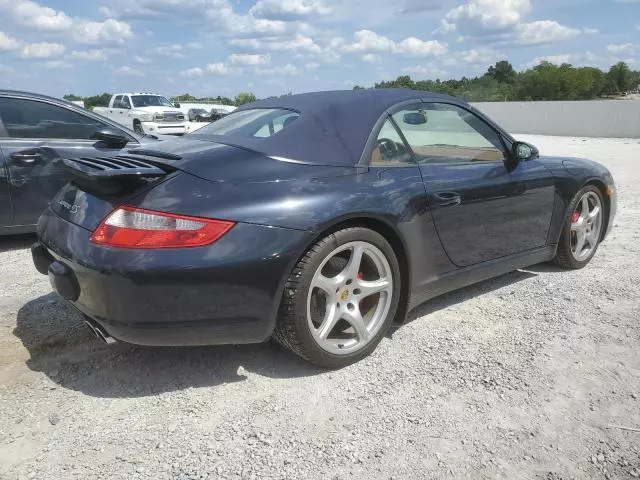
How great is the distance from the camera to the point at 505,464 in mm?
2105

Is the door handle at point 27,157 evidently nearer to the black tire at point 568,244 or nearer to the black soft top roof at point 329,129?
the black soft top roof at point 329,129

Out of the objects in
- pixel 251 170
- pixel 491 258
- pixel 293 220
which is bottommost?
pixel 491 258

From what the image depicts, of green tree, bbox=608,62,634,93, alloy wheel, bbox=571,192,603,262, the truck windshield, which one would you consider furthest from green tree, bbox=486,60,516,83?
alloy wheel, bbox=571,192,603,262

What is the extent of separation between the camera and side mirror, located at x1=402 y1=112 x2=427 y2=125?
3249 mm

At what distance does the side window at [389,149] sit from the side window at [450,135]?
5.7 inches

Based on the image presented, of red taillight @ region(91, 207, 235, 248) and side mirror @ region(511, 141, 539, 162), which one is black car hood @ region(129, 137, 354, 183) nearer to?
red taillight @ region(91, 207, 235, 248)

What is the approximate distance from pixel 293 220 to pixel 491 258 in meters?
1.63

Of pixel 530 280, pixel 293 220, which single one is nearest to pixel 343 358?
pixel 293 220

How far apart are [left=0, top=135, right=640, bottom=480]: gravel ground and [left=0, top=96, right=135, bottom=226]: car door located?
59.1 inches

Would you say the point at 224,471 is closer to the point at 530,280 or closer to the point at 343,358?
the point at 343,358

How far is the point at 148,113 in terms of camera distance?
1884 centimetres

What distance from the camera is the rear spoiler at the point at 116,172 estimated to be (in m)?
2.42

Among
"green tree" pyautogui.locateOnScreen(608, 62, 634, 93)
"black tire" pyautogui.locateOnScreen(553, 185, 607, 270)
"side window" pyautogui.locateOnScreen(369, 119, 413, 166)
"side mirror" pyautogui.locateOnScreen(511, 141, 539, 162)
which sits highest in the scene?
"green tree" pyautogui.locateOnScreen(608, 62, 634, 93)

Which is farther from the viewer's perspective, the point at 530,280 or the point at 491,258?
the point at 530,280
